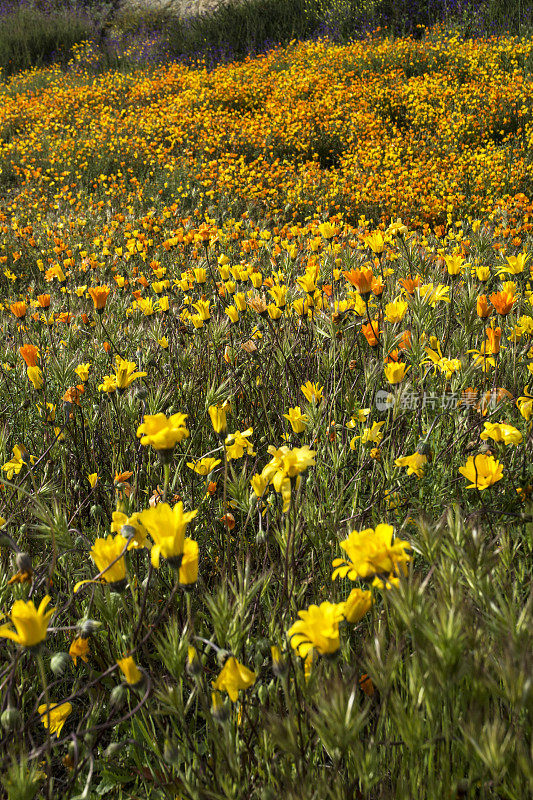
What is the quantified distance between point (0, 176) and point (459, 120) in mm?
7565

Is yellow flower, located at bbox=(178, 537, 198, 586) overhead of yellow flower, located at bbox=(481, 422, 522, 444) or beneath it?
overhead

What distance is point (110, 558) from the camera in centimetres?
105

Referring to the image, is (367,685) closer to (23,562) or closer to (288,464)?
(288,464)

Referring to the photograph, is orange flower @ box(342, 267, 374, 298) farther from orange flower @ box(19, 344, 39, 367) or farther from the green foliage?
the green foliage

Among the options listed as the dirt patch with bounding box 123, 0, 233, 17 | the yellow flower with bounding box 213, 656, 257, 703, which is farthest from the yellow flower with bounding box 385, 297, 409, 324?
the dirt patch with bounding box 123, 0, 233, 17

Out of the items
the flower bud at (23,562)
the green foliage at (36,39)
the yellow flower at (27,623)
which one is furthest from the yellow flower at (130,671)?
the green foliage at (36,39)

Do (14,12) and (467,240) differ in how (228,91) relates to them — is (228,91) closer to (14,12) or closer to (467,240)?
(467,240)

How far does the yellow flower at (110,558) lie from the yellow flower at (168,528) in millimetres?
152

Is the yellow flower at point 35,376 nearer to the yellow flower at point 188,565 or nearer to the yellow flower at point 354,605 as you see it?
the yellow flower at point 188,565

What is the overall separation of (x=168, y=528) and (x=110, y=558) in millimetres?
202

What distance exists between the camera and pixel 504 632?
0.89m

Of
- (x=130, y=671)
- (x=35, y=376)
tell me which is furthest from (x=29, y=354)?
(x=130, y=671)

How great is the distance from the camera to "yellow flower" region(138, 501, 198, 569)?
0.91m

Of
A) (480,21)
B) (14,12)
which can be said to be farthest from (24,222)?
(14,12)
